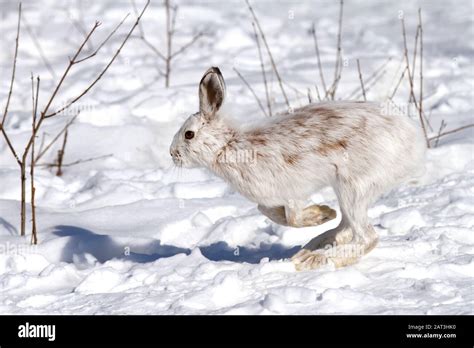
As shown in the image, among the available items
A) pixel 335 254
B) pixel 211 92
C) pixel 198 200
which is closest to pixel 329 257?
pixel 335 254

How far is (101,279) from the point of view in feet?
14.4

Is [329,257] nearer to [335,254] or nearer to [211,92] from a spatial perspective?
[335,254]

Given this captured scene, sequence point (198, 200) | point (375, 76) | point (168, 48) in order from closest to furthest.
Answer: point (198, 200) < point (375, 76) < point (168, 48)

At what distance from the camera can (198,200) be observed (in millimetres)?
5758

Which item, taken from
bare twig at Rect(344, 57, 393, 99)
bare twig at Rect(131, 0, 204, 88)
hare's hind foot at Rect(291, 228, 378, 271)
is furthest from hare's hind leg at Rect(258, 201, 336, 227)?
bare twig at Rect(131, 0, 204, 88)

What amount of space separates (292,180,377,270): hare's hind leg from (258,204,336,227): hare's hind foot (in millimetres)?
88

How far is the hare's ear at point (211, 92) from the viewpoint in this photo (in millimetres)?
4352

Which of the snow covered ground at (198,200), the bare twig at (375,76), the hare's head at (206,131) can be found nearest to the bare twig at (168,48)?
the snow covered ground at (198,200)

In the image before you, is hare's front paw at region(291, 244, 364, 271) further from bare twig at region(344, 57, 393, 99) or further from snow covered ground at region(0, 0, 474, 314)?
bare twig at region(344, 57, 393, 99)

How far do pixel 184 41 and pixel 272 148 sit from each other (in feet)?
18.0

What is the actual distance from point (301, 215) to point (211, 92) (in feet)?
2.57

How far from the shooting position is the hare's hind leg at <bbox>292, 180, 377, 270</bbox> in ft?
13.9

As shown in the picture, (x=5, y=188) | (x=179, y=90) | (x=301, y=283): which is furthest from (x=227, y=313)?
(x=179, y=90)

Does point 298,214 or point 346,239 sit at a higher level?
point 298,214
